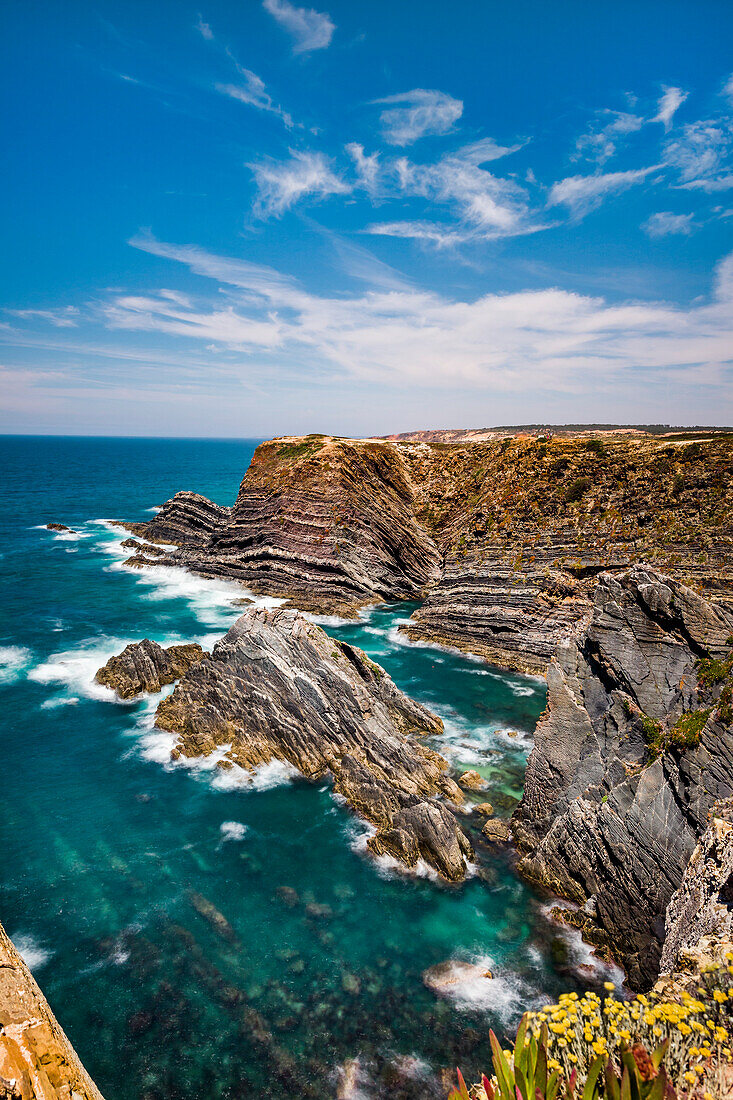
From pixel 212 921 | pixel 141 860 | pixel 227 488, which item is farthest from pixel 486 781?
pixel 227 488

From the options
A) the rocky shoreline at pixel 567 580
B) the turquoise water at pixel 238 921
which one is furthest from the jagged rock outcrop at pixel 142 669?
the rocky shoreline at pixel 567 580

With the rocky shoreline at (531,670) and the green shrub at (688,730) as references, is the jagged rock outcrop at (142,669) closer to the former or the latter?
the rocky shoreline at (531,670)

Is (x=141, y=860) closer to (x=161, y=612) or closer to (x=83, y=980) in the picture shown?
(x=83, y=980)

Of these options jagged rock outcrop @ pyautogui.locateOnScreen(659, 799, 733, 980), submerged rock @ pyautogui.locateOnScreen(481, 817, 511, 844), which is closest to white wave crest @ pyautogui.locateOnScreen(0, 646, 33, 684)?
submerged rock @ pyautogui.locateOnScreen(481, 817, 511, 844)

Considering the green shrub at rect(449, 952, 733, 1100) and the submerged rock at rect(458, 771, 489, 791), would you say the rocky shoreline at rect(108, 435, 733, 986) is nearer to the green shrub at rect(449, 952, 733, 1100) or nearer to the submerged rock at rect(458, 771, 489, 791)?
the submerged rock at rect(458, 771, 489, 791)

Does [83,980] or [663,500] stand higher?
[663,500]

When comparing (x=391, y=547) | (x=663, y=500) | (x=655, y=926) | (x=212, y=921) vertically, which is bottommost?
(x=212, y=921)

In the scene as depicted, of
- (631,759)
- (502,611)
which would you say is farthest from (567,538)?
(631,759)
